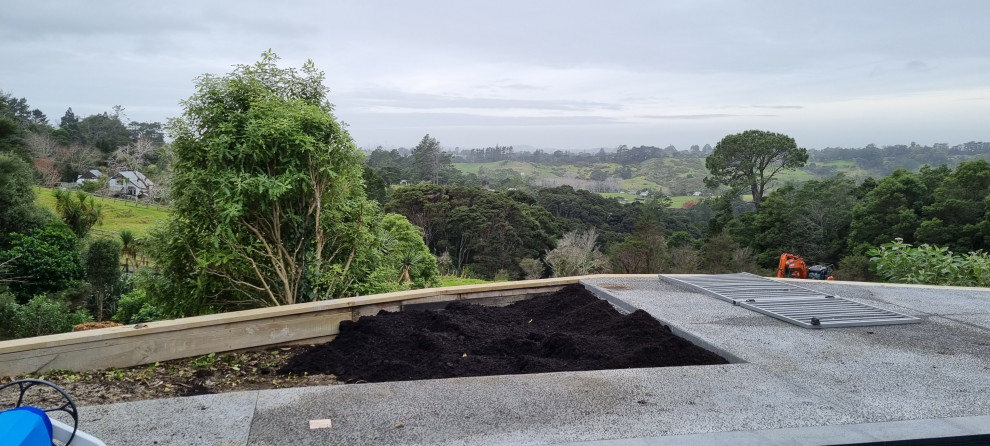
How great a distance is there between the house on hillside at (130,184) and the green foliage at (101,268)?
21.1m

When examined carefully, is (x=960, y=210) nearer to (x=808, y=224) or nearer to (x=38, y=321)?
(x=808, y=224)

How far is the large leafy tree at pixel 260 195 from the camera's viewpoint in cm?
371

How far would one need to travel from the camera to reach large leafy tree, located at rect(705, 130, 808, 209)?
1565 inches

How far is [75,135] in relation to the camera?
4519 cm

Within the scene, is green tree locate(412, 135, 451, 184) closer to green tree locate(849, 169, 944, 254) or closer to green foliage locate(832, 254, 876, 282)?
green tree locate(849, 169, 944, 254)

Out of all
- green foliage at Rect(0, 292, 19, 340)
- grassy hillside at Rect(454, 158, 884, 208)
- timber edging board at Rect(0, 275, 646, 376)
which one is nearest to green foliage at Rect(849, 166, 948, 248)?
grassy hillside at Rect(454, 158, 884, 208)

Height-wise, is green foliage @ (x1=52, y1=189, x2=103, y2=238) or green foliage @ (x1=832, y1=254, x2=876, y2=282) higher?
green foliage @ (x1=52, y1=189, x2=103, y2=238)

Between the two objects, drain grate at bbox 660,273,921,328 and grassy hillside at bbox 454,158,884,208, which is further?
grassy hillside at bbox 454,158,884,208

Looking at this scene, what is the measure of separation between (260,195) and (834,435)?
3324mm

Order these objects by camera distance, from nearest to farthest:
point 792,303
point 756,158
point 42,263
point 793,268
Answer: point 792,303
point 793,268
point 42,263
point 756,158

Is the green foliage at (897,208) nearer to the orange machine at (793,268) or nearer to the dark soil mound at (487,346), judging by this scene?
the orange machine at (793,268)

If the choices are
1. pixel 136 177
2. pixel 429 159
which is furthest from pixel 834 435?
pixel 429 159

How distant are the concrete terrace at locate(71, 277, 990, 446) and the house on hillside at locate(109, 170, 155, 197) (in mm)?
39468

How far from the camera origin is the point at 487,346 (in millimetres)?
3449
